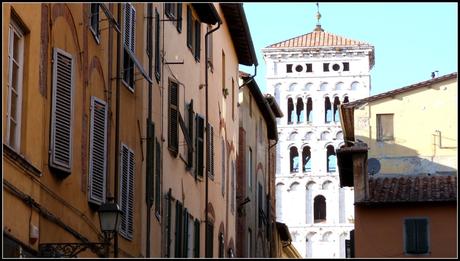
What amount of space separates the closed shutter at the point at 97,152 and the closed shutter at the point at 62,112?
4.42 ft

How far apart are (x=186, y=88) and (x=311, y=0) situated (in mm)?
14401

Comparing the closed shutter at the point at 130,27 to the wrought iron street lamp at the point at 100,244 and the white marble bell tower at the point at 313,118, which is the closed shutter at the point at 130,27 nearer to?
the wrought iron street lamp at the point at 100,244

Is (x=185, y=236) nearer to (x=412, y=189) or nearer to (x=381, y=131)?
(x=412, y=189)

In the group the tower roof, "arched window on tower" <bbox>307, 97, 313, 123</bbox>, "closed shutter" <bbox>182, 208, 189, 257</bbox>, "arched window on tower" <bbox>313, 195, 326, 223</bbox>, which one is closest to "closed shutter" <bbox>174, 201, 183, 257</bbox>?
"closed shutter" <bbox>182, 208, 189, 257</bbox>

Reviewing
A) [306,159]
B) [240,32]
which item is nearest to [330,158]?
[306,159]

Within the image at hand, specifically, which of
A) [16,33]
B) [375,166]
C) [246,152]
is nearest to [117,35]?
[16,33]

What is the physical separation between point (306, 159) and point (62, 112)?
97.5 m

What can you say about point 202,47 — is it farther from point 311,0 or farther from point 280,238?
point 280,238

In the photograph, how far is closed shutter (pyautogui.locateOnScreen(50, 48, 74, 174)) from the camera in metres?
16.7

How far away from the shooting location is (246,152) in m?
40.0

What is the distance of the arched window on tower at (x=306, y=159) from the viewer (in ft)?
373

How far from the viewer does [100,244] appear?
16.0 metres

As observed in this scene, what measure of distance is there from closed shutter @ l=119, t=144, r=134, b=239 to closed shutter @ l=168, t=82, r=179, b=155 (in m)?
4.38

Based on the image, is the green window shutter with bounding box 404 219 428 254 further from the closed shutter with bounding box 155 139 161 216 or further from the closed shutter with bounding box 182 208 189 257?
the closed shutter with bounding box 155 139 161 216
